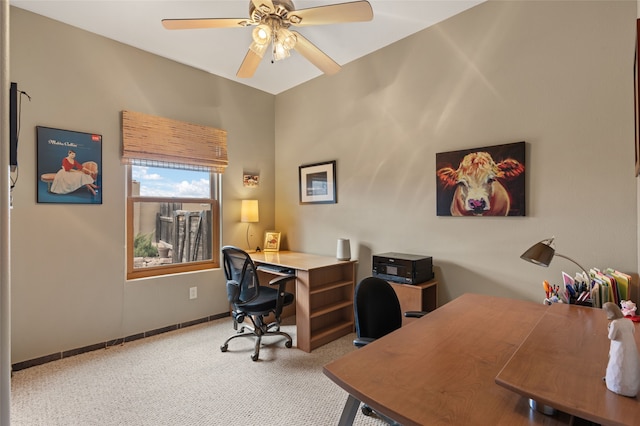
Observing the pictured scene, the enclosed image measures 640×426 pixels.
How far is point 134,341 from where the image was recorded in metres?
3.13

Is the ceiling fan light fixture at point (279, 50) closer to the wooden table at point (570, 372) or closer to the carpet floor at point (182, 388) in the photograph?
the wooden table at point (570, 372)

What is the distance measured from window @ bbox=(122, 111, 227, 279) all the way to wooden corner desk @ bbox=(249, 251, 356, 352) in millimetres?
775

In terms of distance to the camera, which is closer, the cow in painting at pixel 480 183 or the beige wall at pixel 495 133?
the beige wall at pixel 495 133

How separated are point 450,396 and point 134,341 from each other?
323cm

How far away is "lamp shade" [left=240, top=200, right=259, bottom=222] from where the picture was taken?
155 inches

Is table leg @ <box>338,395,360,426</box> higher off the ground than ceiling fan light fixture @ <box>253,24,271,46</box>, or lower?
lower

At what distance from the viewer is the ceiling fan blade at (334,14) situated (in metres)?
1.90

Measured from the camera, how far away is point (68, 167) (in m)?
2.79

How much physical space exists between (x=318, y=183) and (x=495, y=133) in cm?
199

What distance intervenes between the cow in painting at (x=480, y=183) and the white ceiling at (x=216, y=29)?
134 centimetres

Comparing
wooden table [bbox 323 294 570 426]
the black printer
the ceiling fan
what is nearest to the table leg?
wooden table [bbox 323 294 570 426]

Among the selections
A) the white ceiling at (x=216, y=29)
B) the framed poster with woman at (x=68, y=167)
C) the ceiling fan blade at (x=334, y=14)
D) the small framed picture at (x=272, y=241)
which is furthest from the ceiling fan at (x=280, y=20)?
the small framed picture at (x=272, y=241)

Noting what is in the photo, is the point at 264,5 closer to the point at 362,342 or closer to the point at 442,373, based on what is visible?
the point at 362,342

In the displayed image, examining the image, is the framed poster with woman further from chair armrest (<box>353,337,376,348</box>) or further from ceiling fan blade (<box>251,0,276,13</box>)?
chair armrest (<box>353,337,376,348</box>)
